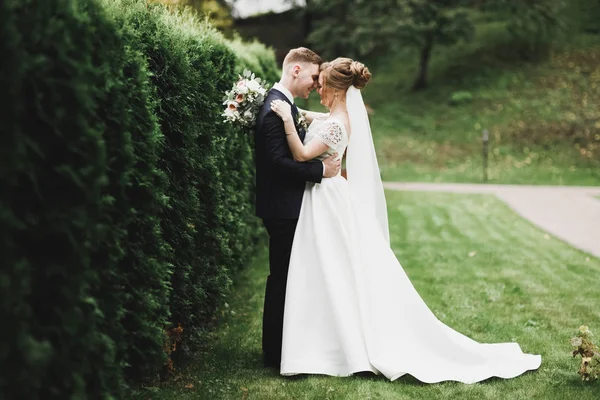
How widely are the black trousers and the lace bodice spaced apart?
620mm

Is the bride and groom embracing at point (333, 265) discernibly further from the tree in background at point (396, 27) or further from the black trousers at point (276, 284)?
the tree in background at point (396, 27)

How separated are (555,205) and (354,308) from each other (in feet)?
34.6

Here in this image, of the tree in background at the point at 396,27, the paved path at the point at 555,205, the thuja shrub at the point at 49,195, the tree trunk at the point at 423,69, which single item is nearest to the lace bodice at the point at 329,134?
the thuja shrub at the point at 49,195

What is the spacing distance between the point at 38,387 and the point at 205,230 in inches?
114

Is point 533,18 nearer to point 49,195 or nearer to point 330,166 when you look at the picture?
point 330,166

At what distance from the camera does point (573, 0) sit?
104ft

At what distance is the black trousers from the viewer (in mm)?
5000

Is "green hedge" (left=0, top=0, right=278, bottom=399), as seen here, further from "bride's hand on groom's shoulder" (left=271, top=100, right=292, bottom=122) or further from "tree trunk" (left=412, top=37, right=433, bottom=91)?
"tree trunk" (left=412, top=37, right=433, bottom=91)

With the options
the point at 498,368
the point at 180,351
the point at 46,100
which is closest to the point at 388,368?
the point at 498,368

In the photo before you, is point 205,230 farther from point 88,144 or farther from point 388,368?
point 88,144

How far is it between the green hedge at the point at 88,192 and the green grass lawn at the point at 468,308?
74cm

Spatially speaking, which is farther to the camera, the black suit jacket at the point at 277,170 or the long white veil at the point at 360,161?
the long white veil at the point at 360,161

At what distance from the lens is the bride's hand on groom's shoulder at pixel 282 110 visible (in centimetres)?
472

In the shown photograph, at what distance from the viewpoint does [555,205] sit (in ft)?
46.2
